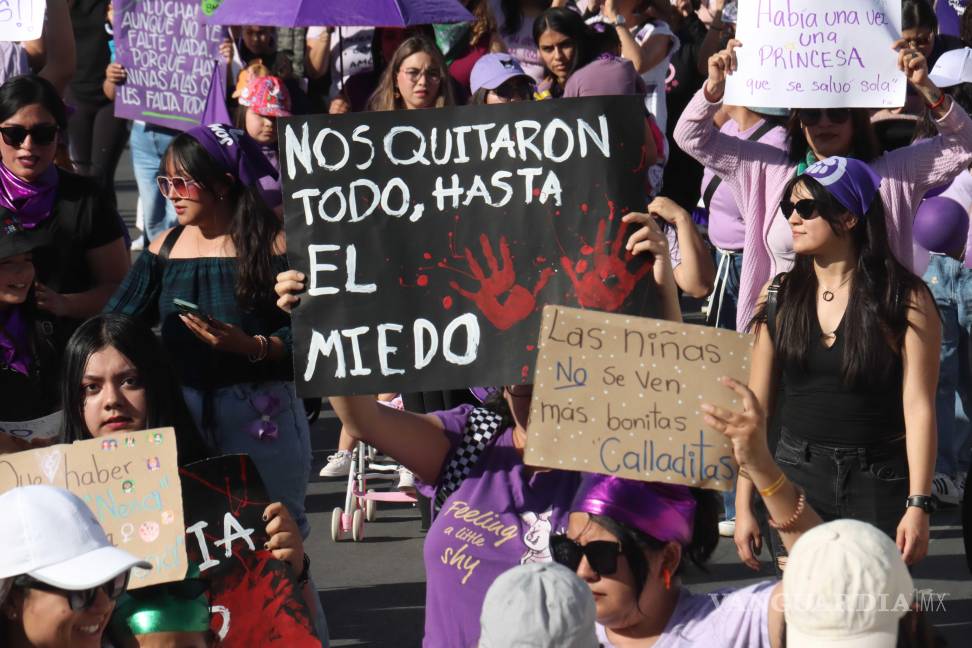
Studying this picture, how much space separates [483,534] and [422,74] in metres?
4.11

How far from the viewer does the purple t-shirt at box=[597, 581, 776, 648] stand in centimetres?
308

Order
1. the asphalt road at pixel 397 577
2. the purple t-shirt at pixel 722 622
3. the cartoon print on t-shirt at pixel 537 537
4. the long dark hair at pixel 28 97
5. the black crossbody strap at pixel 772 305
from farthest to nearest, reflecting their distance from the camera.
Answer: the asphalt road at pixel 397 577 → the long dark hair at pixel 28 97 → the black crossbody strap at pixel 772 305 → the cartoon print on t-shirt at pixel 537 537 → the purple t-shirt at pixel 722 622

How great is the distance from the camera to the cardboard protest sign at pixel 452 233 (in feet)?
12.4

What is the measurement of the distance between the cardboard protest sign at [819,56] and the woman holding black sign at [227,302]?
72.2 inches

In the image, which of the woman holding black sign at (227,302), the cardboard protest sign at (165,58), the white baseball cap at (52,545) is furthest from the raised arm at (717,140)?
the cardboard protest sign at (165,58)

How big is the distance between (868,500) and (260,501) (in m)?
1.68

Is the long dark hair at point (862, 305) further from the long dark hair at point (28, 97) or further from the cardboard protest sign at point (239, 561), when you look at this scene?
the long dark hair at point (28, 97)

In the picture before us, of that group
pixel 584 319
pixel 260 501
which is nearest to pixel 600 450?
A: pixel 584 319

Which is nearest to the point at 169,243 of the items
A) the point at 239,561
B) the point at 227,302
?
the point at 227,302

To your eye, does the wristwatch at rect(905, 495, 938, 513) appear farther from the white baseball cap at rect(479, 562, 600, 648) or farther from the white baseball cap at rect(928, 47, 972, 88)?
the white baseball cap at rect(928, 47, 972, 88)

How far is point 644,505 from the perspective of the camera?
3.34 m

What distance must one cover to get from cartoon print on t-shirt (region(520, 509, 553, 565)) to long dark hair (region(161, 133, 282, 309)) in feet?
4.95

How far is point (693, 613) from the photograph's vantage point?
3.22 m

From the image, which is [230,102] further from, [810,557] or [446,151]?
[810,557]
